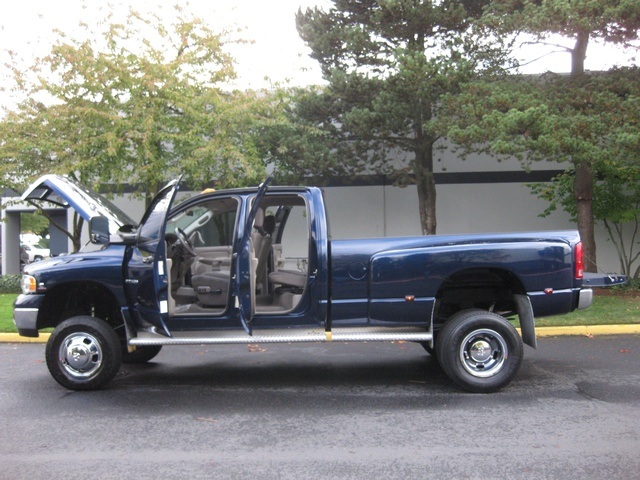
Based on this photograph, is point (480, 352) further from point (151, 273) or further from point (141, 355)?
point (141, 355)

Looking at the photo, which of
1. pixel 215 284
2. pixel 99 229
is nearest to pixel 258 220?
pixel 215 284

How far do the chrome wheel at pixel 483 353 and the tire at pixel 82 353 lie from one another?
3.51 meters

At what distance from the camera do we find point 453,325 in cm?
639

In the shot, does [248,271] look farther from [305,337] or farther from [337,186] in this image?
[337,186]

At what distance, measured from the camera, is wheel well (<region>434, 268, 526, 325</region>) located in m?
6.59

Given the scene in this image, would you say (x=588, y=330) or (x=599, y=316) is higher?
(x=599, y=316)

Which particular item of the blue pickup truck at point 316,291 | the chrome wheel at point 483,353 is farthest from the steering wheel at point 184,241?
the chrome wheel at point 483,353

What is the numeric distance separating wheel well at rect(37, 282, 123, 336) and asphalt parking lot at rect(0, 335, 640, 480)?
2.41ft

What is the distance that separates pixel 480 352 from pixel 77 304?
4.29 m

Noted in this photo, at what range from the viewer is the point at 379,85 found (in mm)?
14562

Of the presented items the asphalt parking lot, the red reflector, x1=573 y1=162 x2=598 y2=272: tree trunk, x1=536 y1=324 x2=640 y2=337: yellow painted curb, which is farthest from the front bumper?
x1=573 y1=162 x2=598 y2=272: tree trunk

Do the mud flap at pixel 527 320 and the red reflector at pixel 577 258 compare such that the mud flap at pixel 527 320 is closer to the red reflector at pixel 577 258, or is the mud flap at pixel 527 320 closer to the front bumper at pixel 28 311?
the red reflector at pixel 577 258

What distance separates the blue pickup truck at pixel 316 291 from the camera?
633 centimetres

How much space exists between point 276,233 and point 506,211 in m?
11.8
